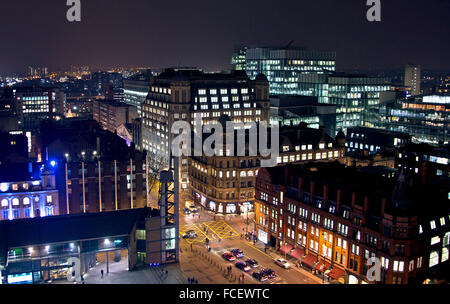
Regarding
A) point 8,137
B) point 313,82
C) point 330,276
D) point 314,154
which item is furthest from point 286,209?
point 313,82

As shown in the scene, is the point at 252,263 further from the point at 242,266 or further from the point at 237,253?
the point at 237,253

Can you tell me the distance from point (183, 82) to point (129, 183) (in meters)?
45.4

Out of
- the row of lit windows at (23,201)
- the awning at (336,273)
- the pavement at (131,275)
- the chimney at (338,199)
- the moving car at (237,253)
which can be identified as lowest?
the pavement at (131,275)

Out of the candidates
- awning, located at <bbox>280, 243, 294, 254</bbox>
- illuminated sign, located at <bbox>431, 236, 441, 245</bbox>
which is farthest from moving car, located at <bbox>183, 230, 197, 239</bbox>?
illuminated sign, located at <bbox>431, 236, 441, 245</bbox>

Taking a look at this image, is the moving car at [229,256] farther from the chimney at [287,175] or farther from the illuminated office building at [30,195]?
the illuminated office building at [30,195]

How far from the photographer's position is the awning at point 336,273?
2461 inches

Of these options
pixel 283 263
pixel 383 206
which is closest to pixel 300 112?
pixel 283 263

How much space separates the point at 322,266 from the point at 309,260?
290 cm

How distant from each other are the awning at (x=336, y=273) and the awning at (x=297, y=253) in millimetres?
6946

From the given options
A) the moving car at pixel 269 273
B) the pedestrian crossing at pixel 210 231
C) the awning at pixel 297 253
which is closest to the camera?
the moving car at pixel 269 273

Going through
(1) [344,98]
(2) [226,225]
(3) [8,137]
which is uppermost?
(1) [344,98]

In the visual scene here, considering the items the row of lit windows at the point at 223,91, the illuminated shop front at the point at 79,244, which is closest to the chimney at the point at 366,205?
the illuminated shop front at the point at 79,244

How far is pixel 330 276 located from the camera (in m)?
63.0
